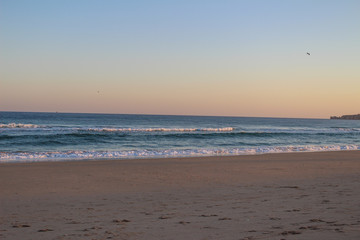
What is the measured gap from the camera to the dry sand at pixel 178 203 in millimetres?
4871

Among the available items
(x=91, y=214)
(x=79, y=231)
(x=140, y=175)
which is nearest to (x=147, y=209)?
(x=91, y=214)

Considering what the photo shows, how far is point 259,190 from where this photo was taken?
Answer: 27.4 feet

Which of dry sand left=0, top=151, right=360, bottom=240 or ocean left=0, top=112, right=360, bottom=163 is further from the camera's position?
ocean left=0, top=112, right=360, bottom=163

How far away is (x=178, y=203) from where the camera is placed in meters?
6.92

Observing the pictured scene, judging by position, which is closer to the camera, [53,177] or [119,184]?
[119,184]

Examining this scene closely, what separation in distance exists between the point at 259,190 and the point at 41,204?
16.0 ft

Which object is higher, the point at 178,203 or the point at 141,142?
the point at 178,203

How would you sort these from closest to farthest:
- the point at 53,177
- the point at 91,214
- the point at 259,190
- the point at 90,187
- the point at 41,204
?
the point at 91,214, the point at 41,204, the point at 259,190, the point at 90,187, the point at 53,177

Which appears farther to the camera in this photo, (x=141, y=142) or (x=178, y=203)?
(x=141, y=142)

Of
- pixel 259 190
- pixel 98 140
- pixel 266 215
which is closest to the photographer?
pixel 266 215

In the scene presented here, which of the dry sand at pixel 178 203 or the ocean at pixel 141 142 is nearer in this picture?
the dry sand at pixel 178 203

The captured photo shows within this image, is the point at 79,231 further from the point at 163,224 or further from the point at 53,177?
the point at 53,177

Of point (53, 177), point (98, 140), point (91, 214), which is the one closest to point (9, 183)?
point (53, 177)

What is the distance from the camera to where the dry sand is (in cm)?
487
